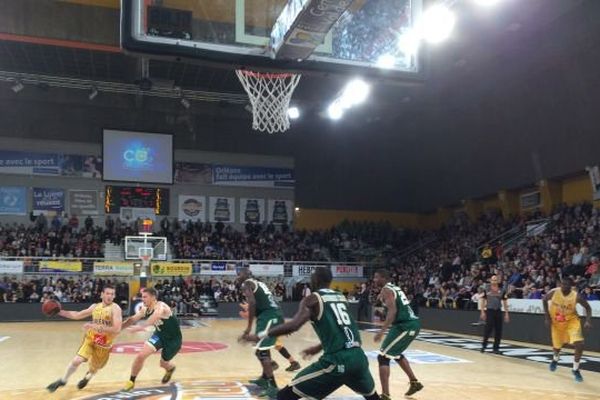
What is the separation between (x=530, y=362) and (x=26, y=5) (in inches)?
638

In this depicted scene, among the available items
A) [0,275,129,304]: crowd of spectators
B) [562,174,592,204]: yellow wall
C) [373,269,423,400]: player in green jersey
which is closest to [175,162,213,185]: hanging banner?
[0,275,129,304]: crowd of spectators

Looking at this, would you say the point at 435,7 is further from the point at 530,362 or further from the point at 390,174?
the point at 390,174

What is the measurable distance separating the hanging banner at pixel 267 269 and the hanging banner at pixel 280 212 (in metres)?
5.60

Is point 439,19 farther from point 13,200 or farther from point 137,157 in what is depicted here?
point 13,200

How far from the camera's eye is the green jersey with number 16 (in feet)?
16.7

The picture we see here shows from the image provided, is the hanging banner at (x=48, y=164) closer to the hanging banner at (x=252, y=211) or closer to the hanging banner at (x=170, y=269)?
the hanging banner at (x=170, y=269)

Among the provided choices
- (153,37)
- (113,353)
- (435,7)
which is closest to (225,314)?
(113,353)

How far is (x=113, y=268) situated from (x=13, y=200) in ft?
25.8

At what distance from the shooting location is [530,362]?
39.8 feet

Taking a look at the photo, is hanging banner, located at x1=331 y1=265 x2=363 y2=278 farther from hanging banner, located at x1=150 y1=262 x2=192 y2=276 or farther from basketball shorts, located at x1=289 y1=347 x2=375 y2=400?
basketball shorts, located at x1=289 y1=347 x2=375 y2=400

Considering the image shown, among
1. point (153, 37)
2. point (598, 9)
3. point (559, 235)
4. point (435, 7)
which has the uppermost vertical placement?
point (598, 9)

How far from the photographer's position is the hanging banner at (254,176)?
33.1m

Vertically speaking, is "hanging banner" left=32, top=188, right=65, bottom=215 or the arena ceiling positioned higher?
the arena ceiling

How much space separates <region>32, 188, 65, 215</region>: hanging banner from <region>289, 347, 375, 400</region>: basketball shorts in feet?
92.4
